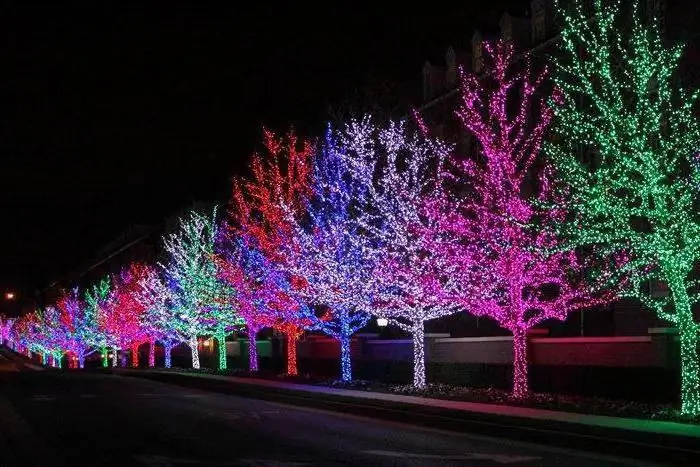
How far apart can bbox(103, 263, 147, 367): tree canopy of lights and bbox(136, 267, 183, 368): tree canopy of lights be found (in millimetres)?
1301

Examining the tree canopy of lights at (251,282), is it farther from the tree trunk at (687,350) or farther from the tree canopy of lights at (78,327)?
the tree canopy of lights at (78,327)

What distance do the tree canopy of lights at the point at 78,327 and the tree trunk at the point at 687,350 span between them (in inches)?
2842

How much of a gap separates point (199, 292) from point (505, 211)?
26.8 m

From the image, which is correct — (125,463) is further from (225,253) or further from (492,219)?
(225,253)

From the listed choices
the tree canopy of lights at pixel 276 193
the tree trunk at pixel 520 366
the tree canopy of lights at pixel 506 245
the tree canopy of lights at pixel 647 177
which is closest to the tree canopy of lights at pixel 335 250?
the tree canopy of lights at pixel 276 193

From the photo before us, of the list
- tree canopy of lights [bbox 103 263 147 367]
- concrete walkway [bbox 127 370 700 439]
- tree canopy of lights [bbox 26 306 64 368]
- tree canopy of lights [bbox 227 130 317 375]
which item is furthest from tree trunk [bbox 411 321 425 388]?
tree canopy of lights [bbox 26 306 64 368]

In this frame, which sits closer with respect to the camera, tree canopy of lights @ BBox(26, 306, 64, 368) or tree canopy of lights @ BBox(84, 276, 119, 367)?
tree canopy of lights @ BBox(84, 276, 119, 367)

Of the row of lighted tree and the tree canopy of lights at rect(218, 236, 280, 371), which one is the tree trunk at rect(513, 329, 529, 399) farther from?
the tree canopy of lights at rect(218, 236, 280, 371)

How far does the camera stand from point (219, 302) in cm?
4303

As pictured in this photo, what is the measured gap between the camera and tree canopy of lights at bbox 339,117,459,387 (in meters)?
24.9

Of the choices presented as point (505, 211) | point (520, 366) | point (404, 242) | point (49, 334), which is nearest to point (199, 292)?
point (404, 242)

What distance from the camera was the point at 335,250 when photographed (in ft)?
99.8

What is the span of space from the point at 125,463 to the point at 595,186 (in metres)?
9.82

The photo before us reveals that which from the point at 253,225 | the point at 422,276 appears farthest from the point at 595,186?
the point at 253,225
